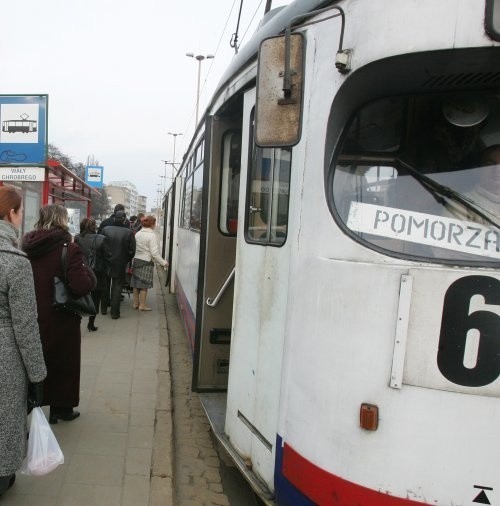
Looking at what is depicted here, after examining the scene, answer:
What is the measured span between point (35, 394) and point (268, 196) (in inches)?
63.1

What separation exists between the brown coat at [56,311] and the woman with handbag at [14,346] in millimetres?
959

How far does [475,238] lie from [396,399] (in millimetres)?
682

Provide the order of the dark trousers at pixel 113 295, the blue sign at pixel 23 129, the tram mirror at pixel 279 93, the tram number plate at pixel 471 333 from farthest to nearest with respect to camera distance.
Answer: the dark trousers at pixel 113 295, the blue sign at pixel 23 129, the tram mirror at pixel 279 93, the tram number plate at pixel 471 333

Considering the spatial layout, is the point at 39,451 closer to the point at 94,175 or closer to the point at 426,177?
the point at 426,177

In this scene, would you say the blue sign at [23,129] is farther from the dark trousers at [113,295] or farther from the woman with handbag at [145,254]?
the dark trousers at [113,295]

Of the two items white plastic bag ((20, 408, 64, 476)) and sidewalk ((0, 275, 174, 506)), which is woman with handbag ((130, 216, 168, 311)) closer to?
sidewalk ((0, 275, 174, 506))

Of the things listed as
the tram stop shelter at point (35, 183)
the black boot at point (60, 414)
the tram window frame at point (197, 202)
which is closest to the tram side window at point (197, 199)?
the tram window frame at point (197, 202)

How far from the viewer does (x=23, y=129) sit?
7875 mm

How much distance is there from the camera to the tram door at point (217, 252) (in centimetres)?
421

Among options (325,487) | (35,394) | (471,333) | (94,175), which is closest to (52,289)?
(35,394)

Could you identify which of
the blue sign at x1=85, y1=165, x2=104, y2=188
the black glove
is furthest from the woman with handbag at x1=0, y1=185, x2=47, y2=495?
the blue sign at x1=85, y1=165, x2=104, y2=188

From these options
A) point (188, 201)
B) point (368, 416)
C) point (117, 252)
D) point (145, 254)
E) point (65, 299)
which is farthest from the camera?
point (145, 254)

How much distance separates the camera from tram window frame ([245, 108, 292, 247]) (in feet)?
8.61

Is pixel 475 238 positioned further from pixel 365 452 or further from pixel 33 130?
pixel 33 130
